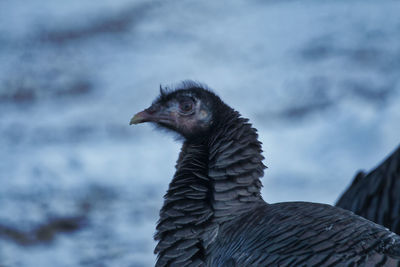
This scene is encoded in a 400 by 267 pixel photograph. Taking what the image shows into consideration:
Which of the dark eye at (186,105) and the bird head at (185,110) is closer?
the bird head at (185,110)

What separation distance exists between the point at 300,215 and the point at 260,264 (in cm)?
53

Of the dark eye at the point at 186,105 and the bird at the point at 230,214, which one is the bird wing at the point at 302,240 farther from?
the dark eye at the point at 186,105

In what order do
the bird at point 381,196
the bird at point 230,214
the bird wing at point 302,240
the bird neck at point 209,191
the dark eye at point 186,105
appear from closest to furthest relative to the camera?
the bird wing at point 302,240 < the bird at point 230,214 < the bird neck at point 209,191 < the dark eye at point 186,105 < the bird at point 381,196

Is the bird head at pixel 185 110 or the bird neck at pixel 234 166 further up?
the bird head at pixel 185 110

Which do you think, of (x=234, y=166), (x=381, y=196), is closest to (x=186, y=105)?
(x=234, y=166)

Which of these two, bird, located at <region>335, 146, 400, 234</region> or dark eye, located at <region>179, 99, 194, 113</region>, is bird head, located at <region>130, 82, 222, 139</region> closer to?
dark eye, located at <region>179, 99, 194, 113</region>

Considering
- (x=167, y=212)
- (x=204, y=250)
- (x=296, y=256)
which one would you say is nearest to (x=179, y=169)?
(x=167, y=212)

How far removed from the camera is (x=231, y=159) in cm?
531

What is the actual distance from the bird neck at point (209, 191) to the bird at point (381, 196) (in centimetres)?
216

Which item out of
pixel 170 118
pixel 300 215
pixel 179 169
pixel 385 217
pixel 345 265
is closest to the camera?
pixel 345 265

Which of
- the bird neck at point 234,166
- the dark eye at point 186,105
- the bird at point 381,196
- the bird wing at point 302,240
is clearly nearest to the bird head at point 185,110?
the dark eye at point 186,105

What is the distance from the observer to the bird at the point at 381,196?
700 cm

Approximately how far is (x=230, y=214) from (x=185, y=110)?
4.17ft

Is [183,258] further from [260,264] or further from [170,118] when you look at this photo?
[170,118]
